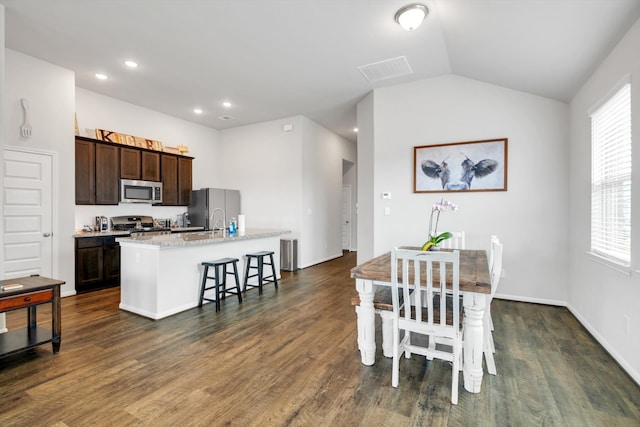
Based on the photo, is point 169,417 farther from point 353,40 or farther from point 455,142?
point 455,142

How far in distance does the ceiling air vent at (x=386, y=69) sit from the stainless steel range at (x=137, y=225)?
4141mm

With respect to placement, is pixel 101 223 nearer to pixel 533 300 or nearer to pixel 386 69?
pixel 386 69

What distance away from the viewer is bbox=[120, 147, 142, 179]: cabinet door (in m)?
5.05

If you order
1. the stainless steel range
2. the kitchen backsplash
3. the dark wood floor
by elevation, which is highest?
the kitchen backsplash

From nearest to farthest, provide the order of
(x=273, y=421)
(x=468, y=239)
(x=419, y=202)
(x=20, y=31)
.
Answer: (x=273, y=421) < (x=20, y=31) < (x=468, y=239) < (x=419, y=202)

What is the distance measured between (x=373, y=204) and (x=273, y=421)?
3.55 meters

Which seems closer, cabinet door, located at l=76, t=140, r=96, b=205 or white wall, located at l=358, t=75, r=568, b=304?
white wall, located at l=358, t=75, r=568, b=304

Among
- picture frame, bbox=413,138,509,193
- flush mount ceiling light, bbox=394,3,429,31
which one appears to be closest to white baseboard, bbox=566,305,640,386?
picture frame, bbox=413,138,509,193

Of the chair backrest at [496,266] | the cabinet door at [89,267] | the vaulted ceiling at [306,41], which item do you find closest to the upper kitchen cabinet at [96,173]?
the cabinet door at [89,267]

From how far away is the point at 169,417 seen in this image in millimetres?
1745

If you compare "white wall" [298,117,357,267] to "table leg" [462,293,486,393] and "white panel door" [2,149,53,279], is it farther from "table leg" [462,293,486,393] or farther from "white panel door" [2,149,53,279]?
"table leg" [462,293,486,393]

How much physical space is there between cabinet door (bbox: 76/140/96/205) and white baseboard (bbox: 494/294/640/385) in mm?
6140

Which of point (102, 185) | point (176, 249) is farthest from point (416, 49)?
point (102, 185)

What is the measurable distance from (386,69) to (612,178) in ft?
9.08
